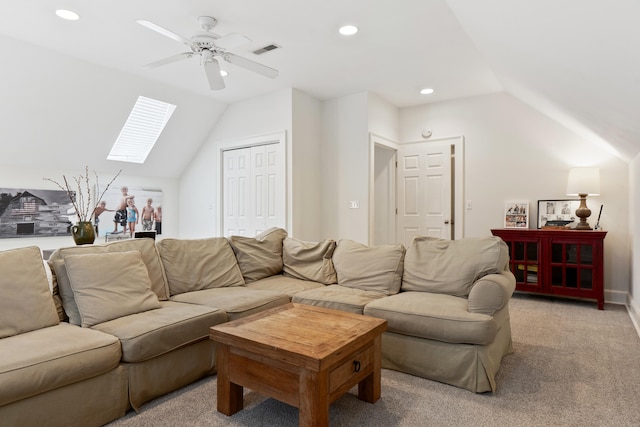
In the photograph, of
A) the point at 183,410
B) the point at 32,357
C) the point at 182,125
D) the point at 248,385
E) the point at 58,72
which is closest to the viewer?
the point at 32,357

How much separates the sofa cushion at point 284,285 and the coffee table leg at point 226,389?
3.31 feet

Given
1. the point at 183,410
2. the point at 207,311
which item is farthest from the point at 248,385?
the point at 207,311

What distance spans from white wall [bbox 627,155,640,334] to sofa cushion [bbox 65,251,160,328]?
393 centimetres

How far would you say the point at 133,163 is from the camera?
5625 mm

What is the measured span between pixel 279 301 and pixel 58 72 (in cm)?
346

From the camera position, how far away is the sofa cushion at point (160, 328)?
1973 millimetres

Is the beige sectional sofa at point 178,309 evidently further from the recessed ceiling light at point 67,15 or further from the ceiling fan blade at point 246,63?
the recessed ceiling light at point 67,15

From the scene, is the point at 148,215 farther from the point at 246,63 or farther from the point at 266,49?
the point at 246,63

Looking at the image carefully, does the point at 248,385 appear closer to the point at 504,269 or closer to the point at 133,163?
the point at 504,269

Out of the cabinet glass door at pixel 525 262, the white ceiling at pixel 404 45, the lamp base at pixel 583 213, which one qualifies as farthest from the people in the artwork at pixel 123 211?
the lamp base at pixel 583 213

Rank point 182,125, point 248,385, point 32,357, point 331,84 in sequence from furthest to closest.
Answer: point 182,125
point 331,84
point 248,385
point 32,357

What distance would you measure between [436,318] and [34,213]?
4933mm

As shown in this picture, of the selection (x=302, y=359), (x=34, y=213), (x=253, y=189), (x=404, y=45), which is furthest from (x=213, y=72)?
(x=34, y=213)

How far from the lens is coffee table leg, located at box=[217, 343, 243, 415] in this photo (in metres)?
1.96
